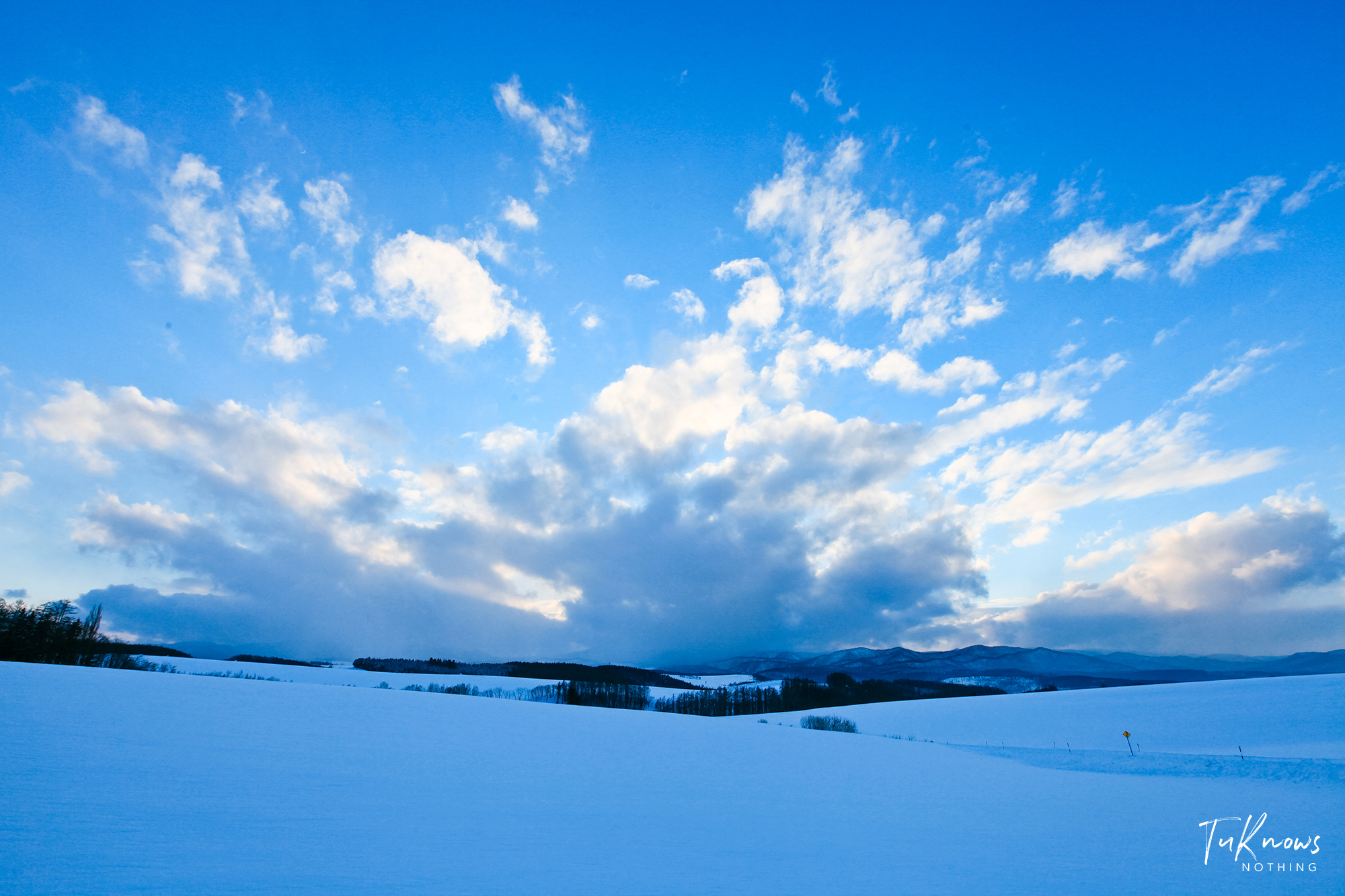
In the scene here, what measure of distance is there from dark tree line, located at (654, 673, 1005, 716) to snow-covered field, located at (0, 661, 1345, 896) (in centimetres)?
4742

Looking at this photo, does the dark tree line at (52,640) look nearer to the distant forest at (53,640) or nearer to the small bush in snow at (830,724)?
the distant forest at (53,640)

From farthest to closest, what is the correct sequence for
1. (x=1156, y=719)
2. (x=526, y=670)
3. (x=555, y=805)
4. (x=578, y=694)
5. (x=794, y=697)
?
(x=526, y=670) < (x=794, y=697) < (x=578, y=694) < (x=1156, y=719) < (x=555, y=805)

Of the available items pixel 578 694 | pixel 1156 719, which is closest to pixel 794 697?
pixel 578 694

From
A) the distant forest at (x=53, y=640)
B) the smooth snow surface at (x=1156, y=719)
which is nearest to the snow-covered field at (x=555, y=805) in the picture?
the smooth snow surface at (x=1156, y=719)

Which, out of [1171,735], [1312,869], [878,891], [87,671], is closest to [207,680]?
[87,671]

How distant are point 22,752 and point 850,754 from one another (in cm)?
2755

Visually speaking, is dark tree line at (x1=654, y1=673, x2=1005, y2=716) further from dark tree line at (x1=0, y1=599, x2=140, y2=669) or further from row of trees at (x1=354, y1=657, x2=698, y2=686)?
dark tree line at (x1=0, y1=599, x2=140, y2=669)

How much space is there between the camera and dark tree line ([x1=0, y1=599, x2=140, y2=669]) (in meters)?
49.1

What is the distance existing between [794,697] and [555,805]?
75.8 meters

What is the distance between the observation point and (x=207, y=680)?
87.9 feet

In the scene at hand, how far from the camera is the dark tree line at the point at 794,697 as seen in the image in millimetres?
76812

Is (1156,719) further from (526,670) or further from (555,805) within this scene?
(526,670)

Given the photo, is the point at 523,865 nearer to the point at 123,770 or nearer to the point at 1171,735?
the point at 123,770

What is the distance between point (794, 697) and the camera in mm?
81312
